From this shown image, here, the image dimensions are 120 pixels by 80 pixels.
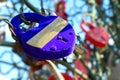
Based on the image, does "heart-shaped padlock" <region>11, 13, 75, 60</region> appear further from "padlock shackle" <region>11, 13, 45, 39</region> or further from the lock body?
the lock body

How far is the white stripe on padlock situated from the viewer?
367mm

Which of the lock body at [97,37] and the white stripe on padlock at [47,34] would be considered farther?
the lock body at [97,37]

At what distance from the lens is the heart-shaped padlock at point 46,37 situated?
0.36m

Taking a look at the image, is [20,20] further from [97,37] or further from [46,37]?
[97,37]

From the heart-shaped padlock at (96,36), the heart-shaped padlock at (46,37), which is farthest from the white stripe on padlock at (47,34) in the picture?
the heart-shaped padlock at (96,36)

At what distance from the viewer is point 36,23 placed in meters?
0.42

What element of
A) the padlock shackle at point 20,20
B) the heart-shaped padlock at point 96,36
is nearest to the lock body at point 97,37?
the heart-shaped padlock at point 96,36

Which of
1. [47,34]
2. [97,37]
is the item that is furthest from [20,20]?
[97,37]

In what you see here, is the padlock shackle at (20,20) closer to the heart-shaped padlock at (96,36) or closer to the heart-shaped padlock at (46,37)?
the heart-shaped padlock at (46,37)

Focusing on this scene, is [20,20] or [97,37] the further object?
[97,37]

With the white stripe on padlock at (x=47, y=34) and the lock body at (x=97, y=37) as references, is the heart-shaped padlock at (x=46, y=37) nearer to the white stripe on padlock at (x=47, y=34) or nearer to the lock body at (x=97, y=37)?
the white stripe on padlock at (x=47, y=34)

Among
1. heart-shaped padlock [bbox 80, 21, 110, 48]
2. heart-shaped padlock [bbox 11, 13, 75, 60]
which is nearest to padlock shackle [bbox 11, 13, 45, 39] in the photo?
heart-shaped padlock [bbox 11, 13, 75, 60]

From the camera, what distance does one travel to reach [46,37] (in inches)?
14.9

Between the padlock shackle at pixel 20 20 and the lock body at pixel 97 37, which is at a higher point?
the padlock shackle at pixel 20 20
